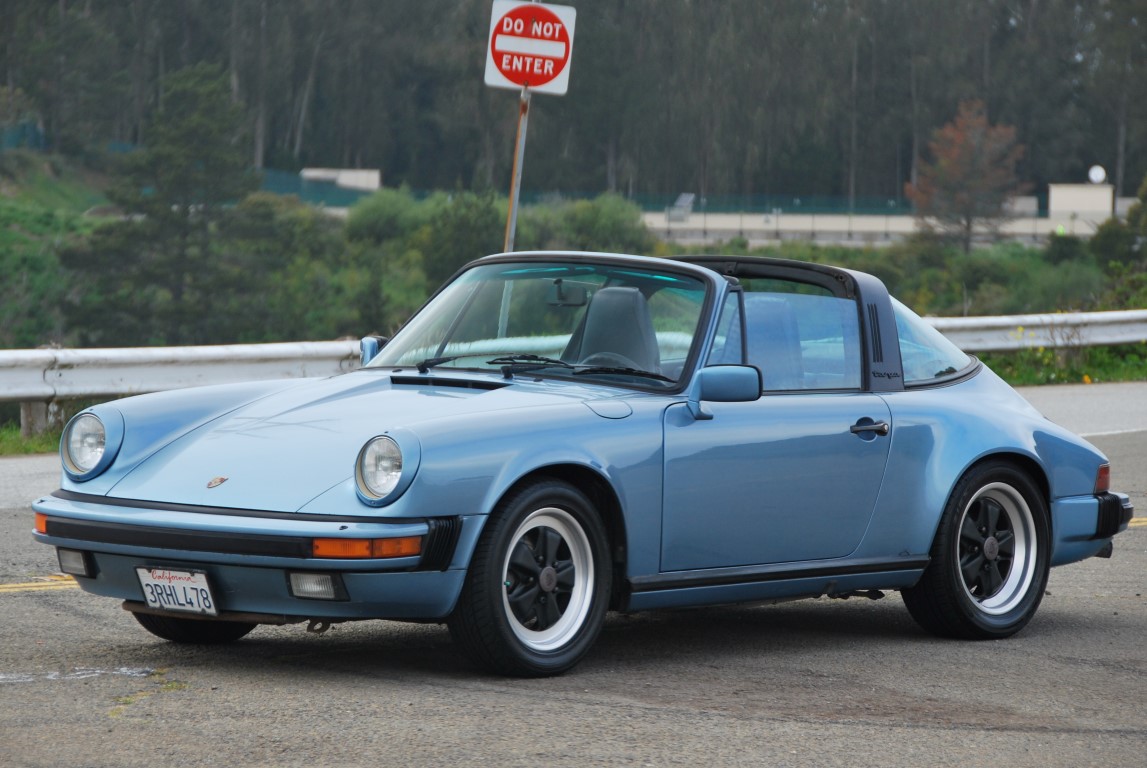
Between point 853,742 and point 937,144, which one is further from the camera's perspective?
point 937,144

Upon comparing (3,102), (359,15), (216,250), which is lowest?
(216,250)

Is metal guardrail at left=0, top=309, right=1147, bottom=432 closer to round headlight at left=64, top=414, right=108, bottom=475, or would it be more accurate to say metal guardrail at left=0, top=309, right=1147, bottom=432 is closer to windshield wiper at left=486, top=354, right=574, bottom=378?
round headlight at left=64, top=414, right=108, bottom=475

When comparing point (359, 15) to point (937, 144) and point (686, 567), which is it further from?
point (686, 567)

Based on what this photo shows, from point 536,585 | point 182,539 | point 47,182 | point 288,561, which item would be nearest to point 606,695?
point 536,585

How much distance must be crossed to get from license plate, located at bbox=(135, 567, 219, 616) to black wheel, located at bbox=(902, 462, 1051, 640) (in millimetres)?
2779

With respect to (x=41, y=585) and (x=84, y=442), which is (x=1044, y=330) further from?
(x=84, y=442)

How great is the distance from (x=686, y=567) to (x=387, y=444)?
47.4 inches

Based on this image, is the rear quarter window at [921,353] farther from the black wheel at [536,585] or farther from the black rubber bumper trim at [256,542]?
the black rubber bumper trim at [256,542]

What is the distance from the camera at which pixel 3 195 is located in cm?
7862

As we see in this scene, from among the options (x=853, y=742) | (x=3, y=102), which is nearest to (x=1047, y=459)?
(x=853, y=742)

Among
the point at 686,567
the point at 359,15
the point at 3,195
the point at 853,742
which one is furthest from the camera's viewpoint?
the point at 359,15

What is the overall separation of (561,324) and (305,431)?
1.21m

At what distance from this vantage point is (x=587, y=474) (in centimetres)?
571

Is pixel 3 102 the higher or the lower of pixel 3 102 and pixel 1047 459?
the higher
